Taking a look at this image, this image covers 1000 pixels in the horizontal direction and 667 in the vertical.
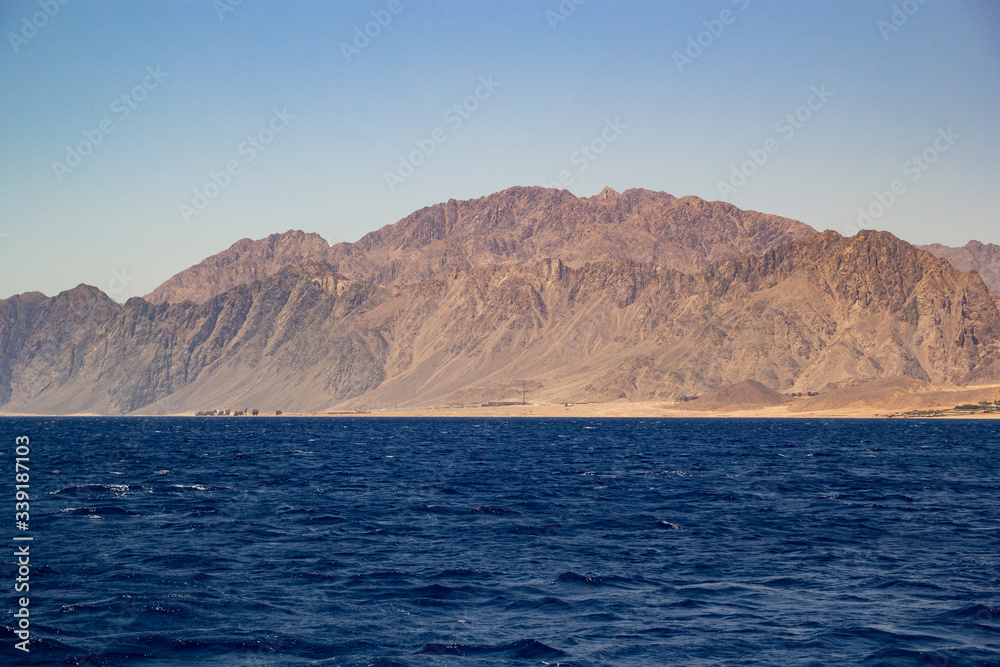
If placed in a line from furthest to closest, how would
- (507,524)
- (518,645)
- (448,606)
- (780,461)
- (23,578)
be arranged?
1. (780,461)
2. (507,524)
3. (23,578)
4. (448,606)
5. (518,645)

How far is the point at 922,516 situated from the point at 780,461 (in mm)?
46836

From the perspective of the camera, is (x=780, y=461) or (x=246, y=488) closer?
(x=246, y=488)

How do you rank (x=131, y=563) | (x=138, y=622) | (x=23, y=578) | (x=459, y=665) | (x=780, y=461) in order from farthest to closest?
(x=780, y=461), (x=131, y=563), (x=23, y=578), (x=138, y=622), (x=459, y=665)

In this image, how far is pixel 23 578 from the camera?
3450 centimetres

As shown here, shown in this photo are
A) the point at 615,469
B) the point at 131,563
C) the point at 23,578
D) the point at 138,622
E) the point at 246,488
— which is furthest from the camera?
the point at 615,469

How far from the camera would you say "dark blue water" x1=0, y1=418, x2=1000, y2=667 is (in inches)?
1061

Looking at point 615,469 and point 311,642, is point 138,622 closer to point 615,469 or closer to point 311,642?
point 311,642

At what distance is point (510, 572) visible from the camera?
37.1 m

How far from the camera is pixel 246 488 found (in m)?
68.6

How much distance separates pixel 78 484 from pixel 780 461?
67.2 m

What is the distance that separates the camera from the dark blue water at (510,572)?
88.4 ft

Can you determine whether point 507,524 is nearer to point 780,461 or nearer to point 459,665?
point 459,665

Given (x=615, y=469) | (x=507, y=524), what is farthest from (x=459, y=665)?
(x=615, y=469)

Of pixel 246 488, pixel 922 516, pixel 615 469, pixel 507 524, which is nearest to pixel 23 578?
pixel 507 524
